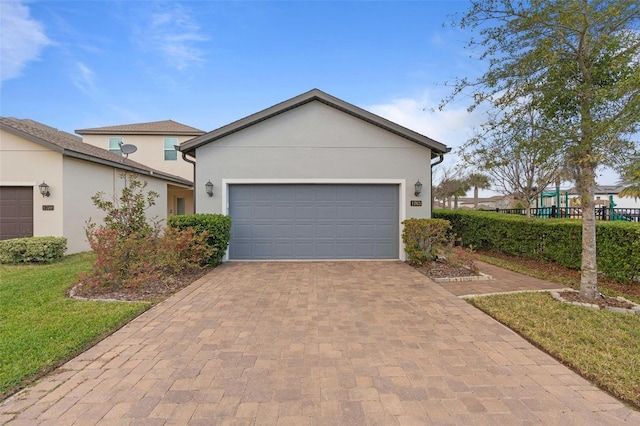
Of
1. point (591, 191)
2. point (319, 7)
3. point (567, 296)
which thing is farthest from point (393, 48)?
point (567, 296)

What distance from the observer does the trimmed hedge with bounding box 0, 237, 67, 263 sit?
7.97 meters

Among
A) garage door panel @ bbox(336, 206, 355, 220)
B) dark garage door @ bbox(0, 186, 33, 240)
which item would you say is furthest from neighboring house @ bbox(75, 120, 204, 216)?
garage door panel @ bbox(336, 206, 355, 220)

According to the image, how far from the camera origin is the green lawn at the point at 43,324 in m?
2.98

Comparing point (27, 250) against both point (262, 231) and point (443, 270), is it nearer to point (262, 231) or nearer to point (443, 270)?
point (262, 231)

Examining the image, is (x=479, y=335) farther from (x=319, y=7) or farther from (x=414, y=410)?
(x=319, y=7)

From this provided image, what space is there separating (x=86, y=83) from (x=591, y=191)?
53.9 ft

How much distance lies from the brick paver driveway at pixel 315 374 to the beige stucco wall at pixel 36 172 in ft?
24.1

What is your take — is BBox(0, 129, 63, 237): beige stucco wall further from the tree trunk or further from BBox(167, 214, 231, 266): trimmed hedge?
the tree trunk

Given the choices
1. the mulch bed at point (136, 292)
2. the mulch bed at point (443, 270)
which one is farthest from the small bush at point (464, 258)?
the mulch bed at point (136, 292)

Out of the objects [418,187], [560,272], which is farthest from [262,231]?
[560,272]

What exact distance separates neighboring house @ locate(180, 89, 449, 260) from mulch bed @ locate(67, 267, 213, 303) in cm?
275

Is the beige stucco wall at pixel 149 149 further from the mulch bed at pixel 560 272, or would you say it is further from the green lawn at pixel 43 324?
the mulch bed at pixel 560 272

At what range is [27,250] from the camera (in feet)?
26.2

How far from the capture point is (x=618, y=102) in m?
4.48
